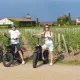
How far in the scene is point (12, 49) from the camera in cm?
1120

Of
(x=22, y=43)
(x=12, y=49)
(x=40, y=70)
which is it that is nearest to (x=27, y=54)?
(x=22, y=43)

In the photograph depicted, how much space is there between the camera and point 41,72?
973cm

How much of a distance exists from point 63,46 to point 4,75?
4.90m

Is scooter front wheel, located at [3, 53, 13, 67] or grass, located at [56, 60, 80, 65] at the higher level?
scooter front wheel, located at [3, 53, 13, 67]

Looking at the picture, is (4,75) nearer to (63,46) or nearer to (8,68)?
(8,68)

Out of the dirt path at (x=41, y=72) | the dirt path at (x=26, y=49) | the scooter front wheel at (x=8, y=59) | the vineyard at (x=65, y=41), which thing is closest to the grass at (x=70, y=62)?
the dirt path at (x=41, y=72)

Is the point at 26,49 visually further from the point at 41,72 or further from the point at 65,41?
the point at 41,72

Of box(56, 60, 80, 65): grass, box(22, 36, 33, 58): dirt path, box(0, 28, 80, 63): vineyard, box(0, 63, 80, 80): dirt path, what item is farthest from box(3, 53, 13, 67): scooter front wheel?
box(0, 28, 80, 63): vineyard

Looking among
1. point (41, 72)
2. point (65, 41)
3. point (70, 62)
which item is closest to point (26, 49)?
point (65, 41)

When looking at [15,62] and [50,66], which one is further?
[15,62]

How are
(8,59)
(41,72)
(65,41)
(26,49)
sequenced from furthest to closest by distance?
(26,49) → (65,41) → (8,59) → (41,72)

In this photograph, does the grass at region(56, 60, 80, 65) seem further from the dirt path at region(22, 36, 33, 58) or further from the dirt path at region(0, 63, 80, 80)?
the dirt path at region(22, 36, 33, 58)

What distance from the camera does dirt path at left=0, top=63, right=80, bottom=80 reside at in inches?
353

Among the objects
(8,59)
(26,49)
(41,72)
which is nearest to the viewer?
(41,72)
